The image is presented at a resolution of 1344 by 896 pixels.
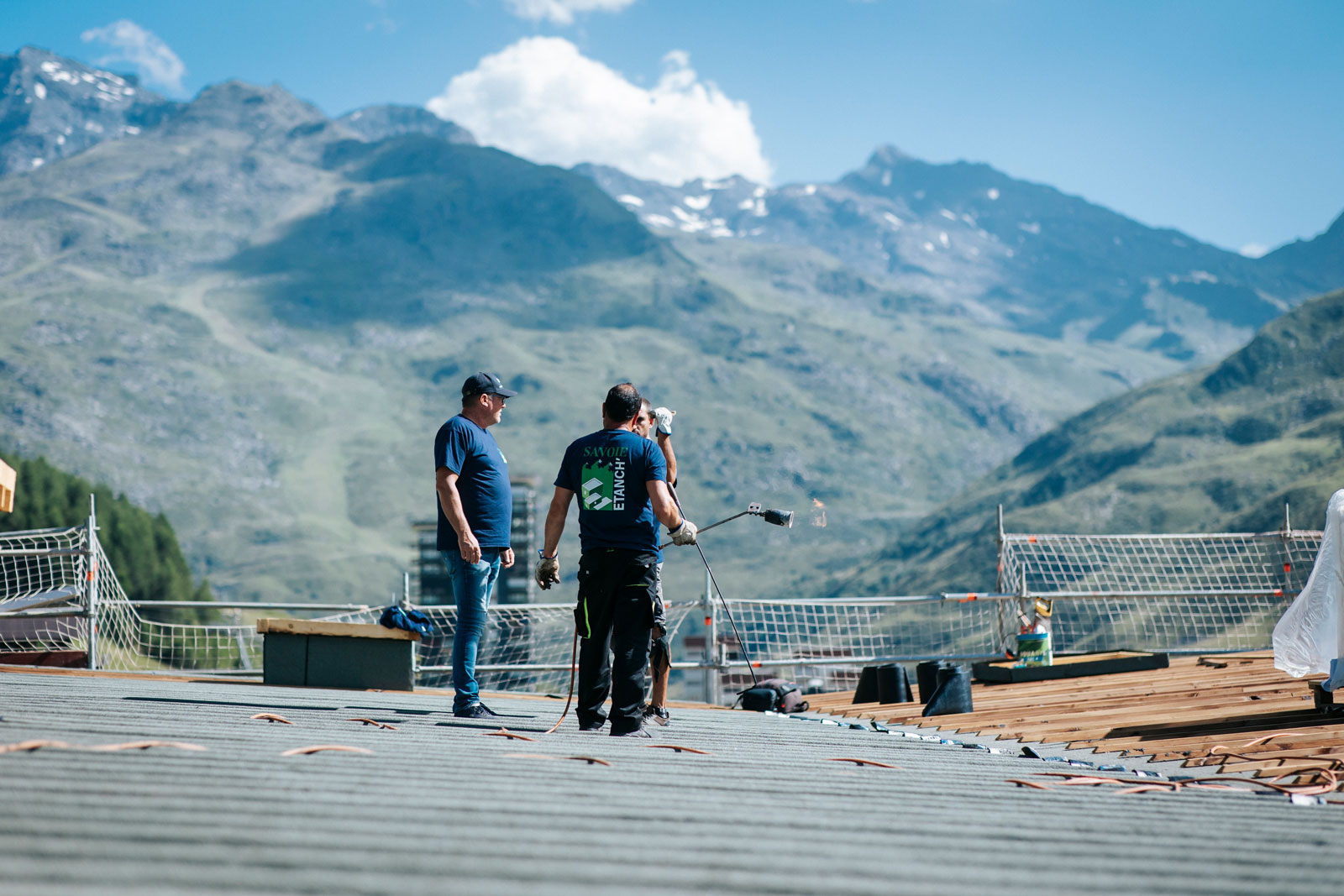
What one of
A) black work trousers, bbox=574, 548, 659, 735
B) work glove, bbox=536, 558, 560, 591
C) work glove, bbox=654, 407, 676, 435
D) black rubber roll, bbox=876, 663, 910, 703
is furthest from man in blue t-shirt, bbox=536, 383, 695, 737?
black rubber roll, bbox=876, 663, 910, 703

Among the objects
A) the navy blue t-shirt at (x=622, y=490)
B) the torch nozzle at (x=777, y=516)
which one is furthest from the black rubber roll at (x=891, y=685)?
the navy blue t-shirt at (x=622, y=490)

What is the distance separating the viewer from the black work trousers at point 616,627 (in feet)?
19.7

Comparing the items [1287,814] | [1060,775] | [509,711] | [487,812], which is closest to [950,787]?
[1060,775]

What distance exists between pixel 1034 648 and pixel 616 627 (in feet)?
20.0

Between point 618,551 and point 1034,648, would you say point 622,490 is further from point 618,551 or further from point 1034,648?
point 1034,648

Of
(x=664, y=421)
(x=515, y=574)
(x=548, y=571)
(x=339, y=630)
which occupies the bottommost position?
(x=515, y=574)

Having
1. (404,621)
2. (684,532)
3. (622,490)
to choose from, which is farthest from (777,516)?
(404,621)

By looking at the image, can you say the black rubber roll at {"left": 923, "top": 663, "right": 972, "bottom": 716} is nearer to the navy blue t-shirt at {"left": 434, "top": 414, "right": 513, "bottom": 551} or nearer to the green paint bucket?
the green paint bucket

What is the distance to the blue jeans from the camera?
669 cm

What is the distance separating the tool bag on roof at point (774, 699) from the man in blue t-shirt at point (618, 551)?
3.20m

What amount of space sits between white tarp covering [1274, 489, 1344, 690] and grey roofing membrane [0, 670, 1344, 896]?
183 centimetres

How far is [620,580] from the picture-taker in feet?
20.2

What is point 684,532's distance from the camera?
620 centimetres

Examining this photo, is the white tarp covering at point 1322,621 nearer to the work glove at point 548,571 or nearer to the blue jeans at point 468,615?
the work glove at point 548,571
